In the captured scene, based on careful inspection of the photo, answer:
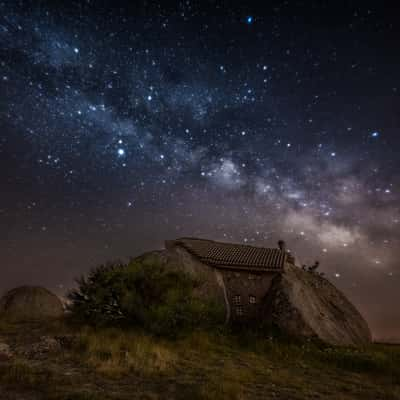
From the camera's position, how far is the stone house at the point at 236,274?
60.0 ft

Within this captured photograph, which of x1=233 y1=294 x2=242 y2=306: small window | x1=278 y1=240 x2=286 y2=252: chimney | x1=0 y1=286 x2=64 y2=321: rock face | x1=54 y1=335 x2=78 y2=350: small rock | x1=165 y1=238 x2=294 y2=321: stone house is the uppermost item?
x1=278 y1=240 x2=286 y2=252: chimney

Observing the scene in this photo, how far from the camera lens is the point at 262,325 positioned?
52.1ft

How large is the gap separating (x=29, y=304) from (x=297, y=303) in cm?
1925

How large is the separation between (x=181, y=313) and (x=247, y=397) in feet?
22.3

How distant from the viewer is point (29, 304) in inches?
833

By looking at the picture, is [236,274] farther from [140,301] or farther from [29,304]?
[29,304]

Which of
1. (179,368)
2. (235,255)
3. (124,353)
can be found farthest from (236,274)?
(124,353)

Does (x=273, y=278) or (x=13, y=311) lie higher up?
(x=273, y=278)

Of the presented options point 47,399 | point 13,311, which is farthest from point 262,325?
point 13,311

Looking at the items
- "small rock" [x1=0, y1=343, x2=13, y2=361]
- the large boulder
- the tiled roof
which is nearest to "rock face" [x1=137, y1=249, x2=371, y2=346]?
the large boulder

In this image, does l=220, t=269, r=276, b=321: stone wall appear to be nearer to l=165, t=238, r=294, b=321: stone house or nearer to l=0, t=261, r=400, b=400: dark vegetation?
l=165, t=238, r=294, b=321: stone house

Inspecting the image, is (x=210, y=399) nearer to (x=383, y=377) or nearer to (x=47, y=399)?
(x=47, y=399)

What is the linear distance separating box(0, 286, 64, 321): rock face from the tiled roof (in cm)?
1085

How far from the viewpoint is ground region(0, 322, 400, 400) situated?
667 cm
